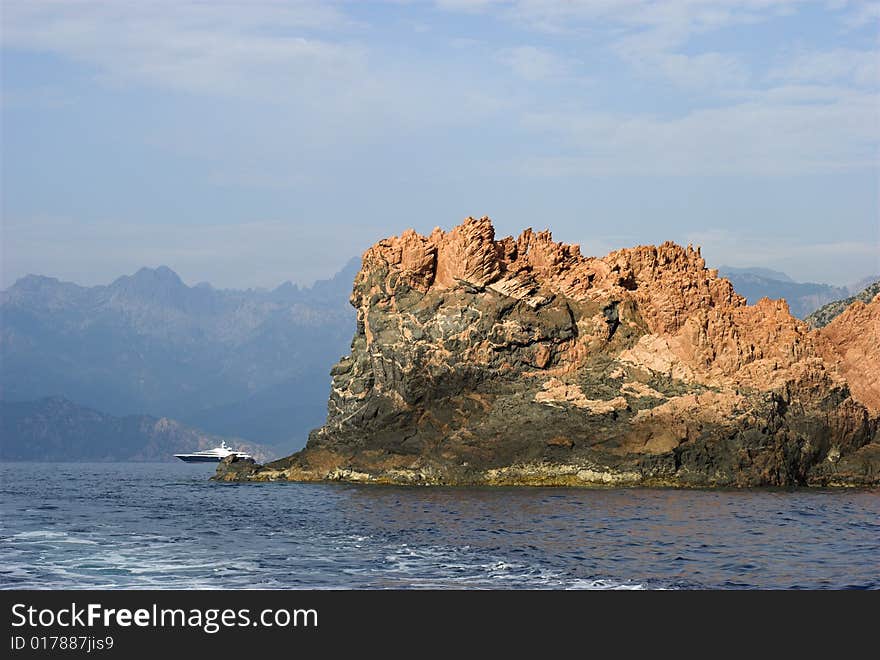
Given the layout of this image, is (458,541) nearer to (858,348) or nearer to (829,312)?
(858,348)

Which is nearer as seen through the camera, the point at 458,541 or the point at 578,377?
the point at 458,541

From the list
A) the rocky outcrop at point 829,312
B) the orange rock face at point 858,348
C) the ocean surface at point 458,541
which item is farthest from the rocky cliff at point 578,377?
the rocky outcrop at point 829,312

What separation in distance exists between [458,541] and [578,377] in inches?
1773

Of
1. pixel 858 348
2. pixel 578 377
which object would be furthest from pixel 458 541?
pixel 858 348

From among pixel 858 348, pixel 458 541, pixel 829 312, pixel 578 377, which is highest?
pixel 829 312

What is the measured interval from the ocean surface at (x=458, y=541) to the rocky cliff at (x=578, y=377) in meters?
7.95

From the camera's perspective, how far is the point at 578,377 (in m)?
92.3

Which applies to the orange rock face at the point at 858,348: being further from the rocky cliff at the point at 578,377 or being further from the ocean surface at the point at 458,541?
the ocean surface at the point at 458,541

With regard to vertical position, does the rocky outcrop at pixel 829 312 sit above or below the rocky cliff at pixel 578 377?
above

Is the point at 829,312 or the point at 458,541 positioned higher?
the point at 829,312

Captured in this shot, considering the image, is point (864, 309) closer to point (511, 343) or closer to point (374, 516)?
point (511, 343)

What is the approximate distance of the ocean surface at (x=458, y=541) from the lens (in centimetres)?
3741
